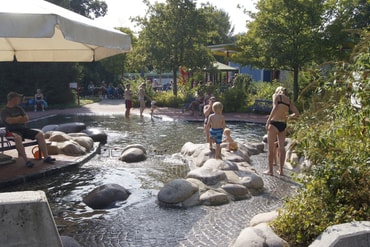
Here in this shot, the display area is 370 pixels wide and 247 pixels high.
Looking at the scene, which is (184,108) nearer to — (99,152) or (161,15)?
(161,15)

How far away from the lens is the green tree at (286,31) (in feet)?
65.0

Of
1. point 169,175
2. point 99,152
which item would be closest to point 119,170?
point 169,175

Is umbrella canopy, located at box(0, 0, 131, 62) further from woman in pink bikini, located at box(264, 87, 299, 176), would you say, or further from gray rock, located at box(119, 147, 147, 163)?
woman in pink bikini, located at box(264, 87, 299, 176)

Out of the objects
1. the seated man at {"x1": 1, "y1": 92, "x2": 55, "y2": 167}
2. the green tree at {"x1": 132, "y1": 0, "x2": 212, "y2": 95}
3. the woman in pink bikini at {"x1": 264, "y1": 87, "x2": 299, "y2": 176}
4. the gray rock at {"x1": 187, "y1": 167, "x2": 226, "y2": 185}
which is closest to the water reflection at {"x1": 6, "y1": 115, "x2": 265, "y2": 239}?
the gray rock at {"x1": 187, "y1": 167, "x2": 226, "y2": 185}

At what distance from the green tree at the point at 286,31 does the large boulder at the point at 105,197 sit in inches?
602

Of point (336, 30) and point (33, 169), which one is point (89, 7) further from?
point (33, 169)

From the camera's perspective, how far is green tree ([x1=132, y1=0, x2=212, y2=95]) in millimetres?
25984

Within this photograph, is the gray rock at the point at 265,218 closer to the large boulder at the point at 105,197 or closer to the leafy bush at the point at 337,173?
the leafy bush at the point at 337,173

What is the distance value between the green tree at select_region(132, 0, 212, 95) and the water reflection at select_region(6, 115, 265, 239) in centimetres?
1094

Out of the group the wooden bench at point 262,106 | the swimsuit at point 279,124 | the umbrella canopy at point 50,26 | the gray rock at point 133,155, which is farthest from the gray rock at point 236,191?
the wooden bench at point 262,106

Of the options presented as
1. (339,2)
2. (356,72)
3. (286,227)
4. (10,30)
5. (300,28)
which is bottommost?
(286,227)

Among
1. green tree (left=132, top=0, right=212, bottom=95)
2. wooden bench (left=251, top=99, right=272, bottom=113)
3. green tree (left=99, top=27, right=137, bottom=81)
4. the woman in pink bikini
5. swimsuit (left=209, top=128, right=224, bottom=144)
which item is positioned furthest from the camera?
green tree (left=99, top=27, right=137, bottom=81)

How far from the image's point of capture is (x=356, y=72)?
435 cm

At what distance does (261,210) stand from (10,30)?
427 cm
